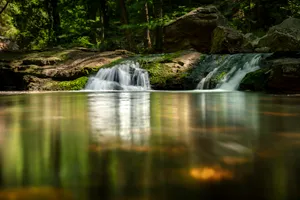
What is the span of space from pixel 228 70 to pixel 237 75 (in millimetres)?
464

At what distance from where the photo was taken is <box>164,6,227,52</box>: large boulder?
59.4 feet

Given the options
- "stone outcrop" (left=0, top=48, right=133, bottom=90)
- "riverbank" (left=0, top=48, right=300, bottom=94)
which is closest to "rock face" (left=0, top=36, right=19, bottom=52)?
"riverbank" (left=0, top=48, right=300, bottom=94)

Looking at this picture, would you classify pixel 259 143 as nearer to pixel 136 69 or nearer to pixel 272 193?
pixel 272 193

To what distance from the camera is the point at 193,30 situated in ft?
59.6

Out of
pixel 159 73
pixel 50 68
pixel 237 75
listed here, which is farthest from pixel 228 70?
pixel 50 68

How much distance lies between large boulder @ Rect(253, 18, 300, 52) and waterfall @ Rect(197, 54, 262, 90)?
246cm

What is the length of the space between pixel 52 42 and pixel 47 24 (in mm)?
1446

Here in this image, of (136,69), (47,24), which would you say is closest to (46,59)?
(136,69)

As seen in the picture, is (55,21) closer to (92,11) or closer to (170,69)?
(92,11)

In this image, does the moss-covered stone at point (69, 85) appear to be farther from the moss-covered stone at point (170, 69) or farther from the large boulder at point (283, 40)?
the large boulder at point (283, 40)

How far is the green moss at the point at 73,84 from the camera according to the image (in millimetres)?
13211

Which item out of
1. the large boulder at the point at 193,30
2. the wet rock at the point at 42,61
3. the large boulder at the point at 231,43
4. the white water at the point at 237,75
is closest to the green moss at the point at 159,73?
the white water at the point at 237,75

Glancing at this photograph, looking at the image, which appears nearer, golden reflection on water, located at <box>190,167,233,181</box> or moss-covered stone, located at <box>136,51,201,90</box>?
golden reflection on water, located at <box>190,167,233,181</box>

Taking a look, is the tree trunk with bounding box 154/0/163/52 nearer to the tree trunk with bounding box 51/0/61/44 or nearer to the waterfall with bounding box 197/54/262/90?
the waterfall with bounding box 197/54/262/90
